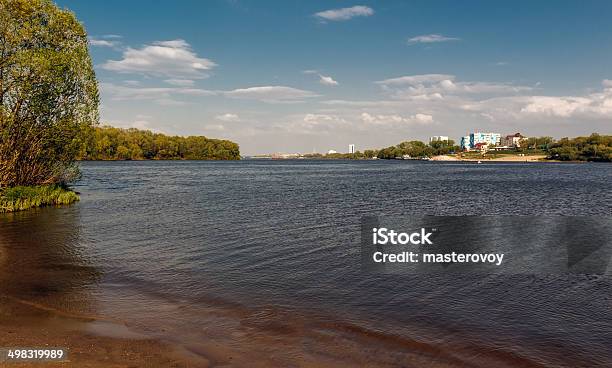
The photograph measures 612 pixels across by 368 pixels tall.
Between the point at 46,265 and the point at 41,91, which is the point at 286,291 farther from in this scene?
the point at 41,91

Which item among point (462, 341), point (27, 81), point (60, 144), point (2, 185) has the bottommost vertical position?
point (462, 341)

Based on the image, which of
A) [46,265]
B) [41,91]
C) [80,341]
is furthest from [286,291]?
[41,91]

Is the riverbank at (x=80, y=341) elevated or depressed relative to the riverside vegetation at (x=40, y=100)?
depressed

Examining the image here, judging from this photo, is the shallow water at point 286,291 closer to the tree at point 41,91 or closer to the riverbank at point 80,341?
the riverbank at point 80,341

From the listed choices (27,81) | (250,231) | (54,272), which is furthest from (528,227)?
(27,81)

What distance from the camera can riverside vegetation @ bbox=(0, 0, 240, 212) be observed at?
3775 cm

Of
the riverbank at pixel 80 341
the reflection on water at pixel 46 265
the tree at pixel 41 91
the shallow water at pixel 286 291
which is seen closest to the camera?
the riverbank at pixel 80 341

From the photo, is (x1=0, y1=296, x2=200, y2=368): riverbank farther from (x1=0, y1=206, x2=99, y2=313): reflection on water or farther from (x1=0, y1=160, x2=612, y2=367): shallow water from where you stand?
(x1=0, y1=206, x2=99, y2=313): reflection on water

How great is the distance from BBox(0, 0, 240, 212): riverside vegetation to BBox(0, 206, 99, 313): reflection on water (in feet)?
26.9

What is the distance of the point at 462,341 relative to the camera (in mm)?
13141

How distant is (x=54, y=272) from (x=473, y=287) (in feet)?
63.6

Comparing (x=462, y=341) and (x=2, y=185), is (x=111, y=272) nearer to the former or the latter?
(x=462, y=341)

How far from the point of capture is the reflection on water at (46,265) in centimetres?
1642

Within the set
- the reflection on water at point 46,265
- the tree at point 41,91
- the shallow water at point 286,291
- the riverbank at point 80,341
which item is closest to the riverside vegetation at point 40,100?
the tree at point 41,91
